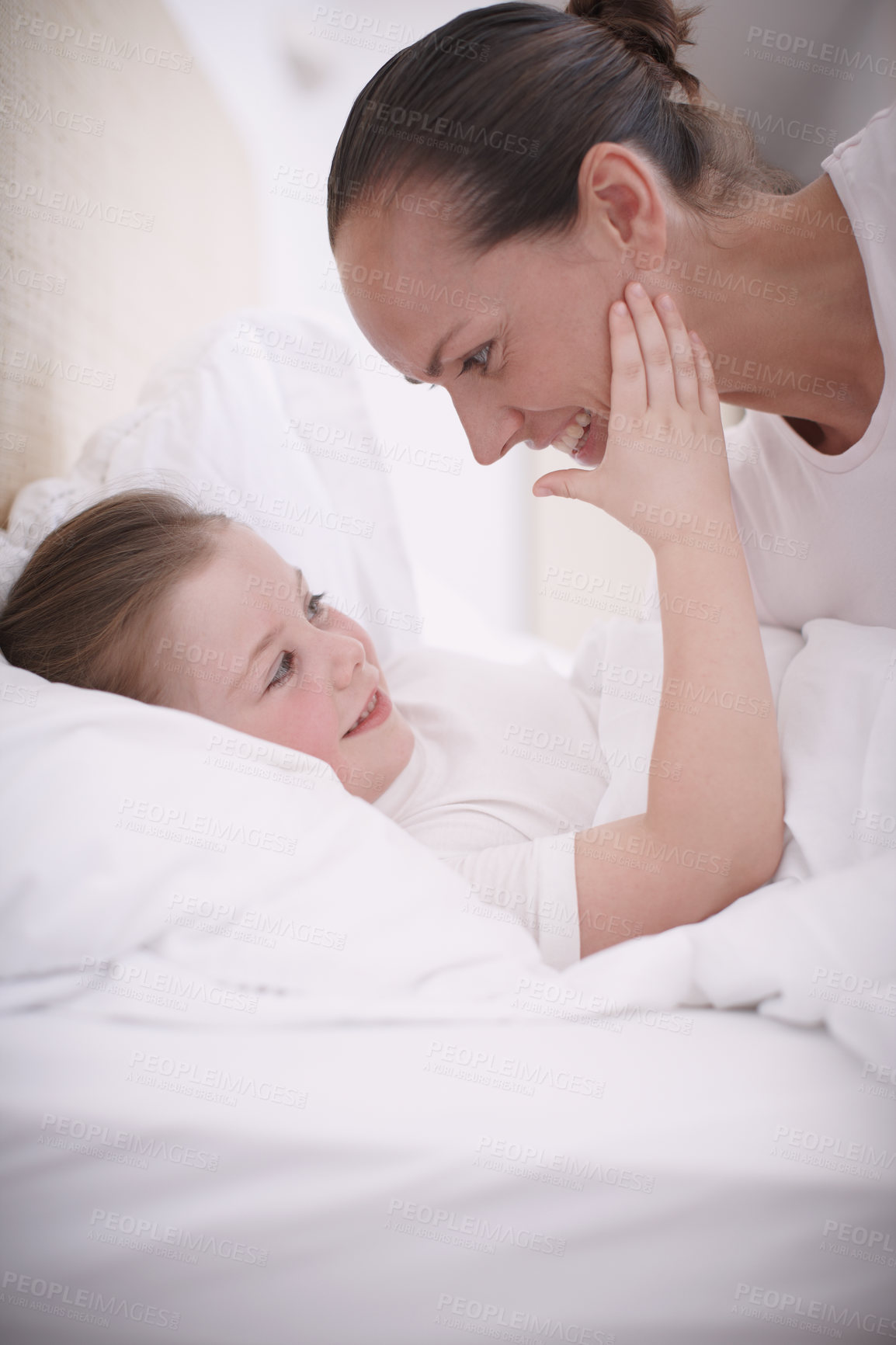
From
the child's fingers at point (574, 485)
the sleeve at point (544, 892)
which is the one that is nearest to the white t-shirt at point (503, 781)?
the sleeve at point (544, 892)

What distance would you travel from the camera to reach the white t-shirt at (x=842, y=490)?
0.91m

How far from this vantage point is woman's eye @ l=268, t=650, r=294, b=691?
98 cm

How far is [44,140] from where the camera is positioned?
1242 mm

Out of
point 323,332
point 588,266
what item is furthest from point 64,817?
point 323,332

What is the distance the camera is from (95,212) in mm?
1431

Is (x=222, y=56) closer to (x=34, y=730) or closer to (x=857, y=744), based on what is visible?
(x=34, y=730)

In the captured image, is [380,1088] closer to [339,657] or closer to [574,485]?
[339,657]

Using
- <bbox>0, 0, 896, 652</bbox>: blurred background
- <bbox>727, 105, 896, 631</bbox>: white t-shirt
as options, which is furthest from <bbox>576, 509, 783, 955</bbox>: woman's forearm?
<bbox>0, 0, 896, 652</bbox>: blurred background

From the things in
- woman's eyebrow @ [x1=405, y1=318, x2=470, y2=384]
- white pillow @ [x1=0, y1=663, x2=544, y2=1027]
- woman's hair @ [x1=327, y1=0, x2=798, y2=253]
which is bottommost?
white pillow @ [x1=0, y1=663, x2=544, y2=1027]

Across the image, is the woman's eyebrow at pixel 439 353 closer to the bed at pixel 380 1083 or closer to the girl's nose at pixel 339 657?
the girl's nose at pixel 339 657

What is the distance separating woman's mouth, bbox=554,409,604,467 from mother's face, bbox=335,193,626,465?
0.24 ft

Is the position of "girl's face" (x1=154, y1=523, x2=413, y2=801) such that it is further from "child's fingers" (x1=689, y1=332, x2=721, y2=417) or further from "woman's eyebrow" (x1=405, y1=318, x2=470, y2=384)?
"child's fingers" (x1=689, y1=332, x2=721, y2=417)

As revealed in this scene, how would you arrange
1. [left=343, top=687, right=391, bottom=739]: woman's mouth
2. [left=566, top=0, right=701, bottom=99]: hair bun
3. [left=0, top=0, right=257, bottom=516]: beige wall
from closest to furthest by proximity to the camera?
[left=566, top=0, right=701, bottom=99]: hair bun, [left=343, top=687, right=391, bottom=739]: woman's mouth, [left=0, top=0, right=257, bottom=516]: beige wall

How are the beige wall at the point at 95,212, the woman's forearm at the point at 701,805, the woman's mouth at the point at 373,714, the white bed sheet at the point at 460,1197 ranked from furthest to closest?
the beige wall at the point at 95,212 < the woman's mouth at the point at 373,714 < the woman's forearm at the point at 701,805 < the white bed sheet at the point at 460,1197
